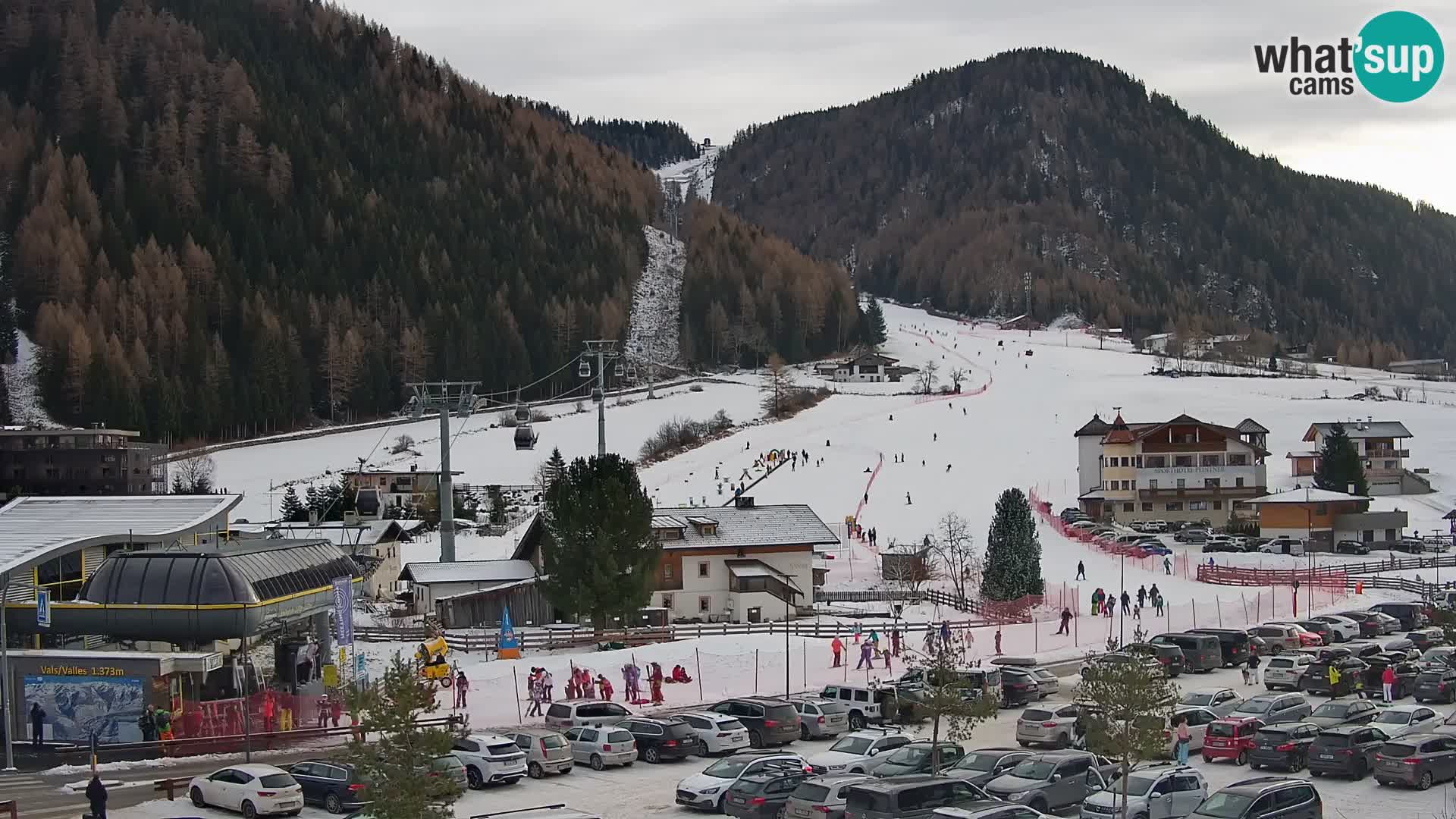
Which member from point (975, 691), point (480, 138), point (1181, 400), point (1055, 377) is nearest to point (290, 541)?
point (975, 691)

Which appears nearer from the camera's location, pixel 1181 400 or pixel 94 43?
pixel 1181 400

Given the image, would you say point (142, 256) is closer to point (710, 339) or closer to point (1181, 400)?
point (710, 339)

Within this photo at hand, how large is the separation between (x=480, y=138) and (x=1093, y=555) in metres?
147

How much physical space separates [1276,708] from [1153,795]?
27.6 feet

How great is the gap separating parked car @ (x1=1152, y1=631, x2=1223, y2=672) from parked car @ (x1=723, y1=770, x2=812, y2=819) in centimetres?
1658

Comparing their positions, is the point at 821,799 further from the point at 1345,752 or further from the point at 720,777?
the point at 1345,752

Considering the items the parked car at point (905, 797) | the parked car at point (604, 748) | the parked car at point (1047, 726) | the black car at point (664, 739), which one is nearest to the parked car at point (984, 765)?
the parked car at point (905, 797)

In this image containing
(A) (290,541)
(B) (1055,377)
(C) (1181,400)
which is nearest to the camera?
(A) (290,541)

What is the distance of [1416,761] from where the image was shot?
25.1m

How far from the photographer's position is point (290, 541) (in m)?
37.7

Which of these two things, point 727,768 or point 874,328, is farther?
point 874,328

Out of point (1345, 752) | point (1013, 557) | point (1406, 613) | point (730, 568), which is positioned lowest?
point (1345, 752)

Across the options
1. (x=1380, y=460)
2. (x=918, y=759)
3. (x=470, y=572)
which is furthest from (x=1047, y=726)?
(x=1380, y=460)

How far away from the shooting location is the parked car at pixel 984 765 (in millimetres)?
24750
